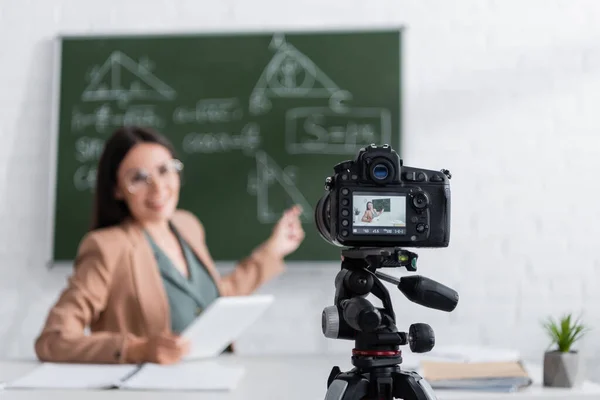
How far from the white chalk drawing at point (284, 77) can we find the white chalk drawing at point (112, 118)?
45 centimetres

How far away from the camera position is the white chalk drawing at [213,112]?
3.15 m

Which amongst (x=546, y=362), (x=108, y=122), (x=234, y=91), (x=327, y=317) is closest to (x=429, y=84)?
(x=234, y=91)

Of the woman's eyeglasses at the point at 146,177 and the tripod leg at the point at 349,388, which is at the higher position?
the woman's eyeglasses at the point at 146,177

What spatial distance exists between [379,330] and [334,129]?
2.08 metres

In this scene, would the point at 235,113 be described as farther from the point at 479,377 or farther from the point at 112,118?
the point at 479,377

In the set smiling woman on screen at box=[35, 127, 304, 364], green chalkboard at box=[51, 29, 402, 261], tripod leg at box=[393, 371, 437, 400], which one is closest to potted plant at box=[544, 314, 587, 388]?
tripod leg at box=[393, 371, 437, 400]

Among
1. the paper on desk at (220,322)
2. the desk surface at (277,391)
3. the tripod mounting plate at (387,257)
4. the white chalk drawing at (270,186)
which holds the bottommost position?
the desk surface at (277,391)

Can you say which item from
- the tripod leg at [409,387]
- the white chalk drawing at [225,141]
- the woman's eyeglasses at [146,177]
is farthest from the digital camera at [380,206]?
the white chalk drawing at [225,141]

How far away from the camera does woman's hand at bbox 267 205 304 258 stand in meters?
3.05

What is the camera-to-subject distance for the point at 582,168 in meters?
3.10

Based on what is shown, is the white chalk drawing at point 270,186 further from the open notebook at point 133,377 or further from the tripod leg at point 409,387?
the tripod leg at point 409,387

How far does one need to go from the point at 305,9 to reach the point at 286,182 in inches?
30.4

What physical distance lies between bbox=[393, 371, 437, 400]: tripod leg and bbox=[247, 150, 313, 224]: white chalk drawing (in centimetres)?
198

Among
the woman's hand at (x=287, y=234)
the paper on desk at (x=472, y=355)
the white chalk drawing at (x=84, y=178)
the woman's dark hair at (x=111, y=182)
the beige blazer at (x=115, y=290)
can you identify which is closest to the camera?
the paper on desk at (x=472, y=355)
